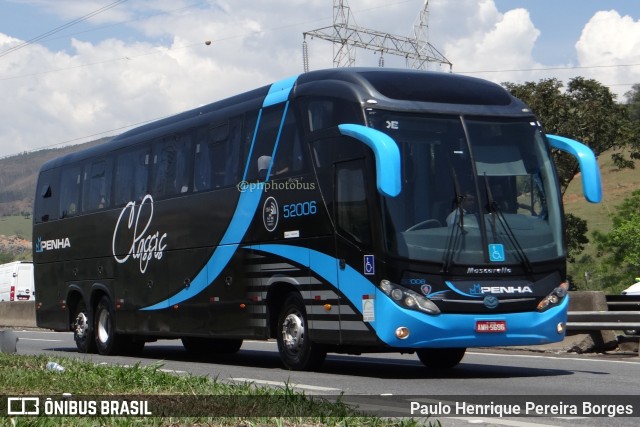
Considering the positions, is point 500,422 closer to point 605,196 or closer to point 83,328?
point 83,328

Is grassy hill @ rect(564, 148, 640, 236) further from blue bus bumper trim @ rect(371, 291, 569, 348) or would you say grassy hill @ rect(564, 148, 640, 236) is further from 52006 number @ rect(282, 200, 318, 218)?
blue bus bumper trim @ rect(371, 291, 569, 348)

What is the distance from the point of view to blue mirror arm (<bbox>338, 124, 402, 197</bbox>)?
42.4 feet

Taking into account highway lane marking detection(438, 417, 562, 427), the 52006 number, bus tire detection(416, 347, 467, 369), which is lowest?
highway lane marking detection(438, 417, 562, 427)

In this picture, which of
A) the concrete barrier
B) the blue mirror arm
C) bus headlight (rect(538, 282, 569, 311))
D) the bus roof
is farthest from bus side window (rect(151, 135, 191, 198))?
the concrete barrier

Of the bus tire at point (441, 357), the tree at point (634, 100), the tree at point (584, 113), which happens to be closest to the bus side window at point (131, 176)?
the bus tire at point (441, 357)

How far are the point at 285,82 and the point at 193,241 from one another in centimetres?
343

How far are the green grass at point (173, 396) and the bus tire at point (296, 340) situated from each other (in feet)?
8.58

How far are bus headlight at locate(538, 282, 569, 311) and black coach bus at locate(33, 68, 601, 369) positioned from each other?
1.0 inches

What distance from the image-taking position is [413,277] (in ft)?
44.6

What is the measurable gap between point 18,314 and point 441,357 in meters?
26.4

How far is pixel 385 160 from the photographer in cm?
1307

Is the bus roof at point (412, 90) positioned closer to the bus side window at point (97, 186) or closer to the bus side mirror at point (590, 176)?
the bus side mirror at point (590, 176)

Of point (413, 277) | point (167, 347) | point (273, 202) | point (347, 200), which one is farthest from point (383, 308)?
point (167, 347)

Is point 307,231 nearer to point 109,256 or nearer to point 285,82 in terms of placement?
point 285,82
